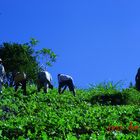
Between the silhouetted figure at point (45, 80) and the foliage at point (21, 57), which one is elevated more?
the foliage at point (21, 57)

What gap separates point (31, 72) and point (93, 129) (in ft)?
146

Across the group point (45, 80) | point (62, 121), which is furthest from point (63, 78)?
point (62, 121)

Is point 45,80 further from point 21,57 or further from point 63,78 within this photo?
point 21,57

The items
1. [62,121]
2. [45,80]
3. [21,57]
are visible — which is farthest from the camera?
[21,57]

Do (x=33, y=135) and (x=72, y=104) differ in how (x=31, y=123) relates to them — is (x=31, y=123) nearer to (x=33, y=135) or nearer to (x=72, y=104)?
(x=33, y=135)

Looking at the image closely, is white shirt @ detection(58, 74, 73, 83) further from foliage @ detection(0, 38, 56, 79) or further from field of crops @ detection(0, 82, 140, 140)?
foliage @ detection(0, 38, 56, 79)

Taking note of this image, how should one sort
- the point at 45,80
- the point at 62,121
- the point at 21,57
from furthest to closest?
the point at 21,57
the point at 45,80
the point at 62,121

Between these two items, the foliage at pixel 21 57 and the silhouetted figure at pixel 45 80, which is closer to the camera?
the silhouetted figure at pixel 45 80

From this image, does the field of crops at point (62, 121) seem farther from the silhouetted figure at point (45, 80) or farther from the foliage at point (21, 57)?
the foliage at point (21, 57)

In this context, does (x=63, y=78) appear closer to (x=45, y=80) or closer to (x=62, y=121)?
(x=45, y=80)

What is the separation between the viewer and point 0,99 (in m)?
23.9

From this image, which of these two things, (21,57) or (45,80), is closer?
(45,80)

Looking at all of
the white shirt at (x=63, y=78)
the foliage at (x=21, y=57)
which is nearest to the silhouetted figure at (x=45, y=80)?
the white shirt at (x=63, y=78)

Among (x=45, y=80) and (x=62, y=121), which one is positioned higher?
(x=45, y=80)
